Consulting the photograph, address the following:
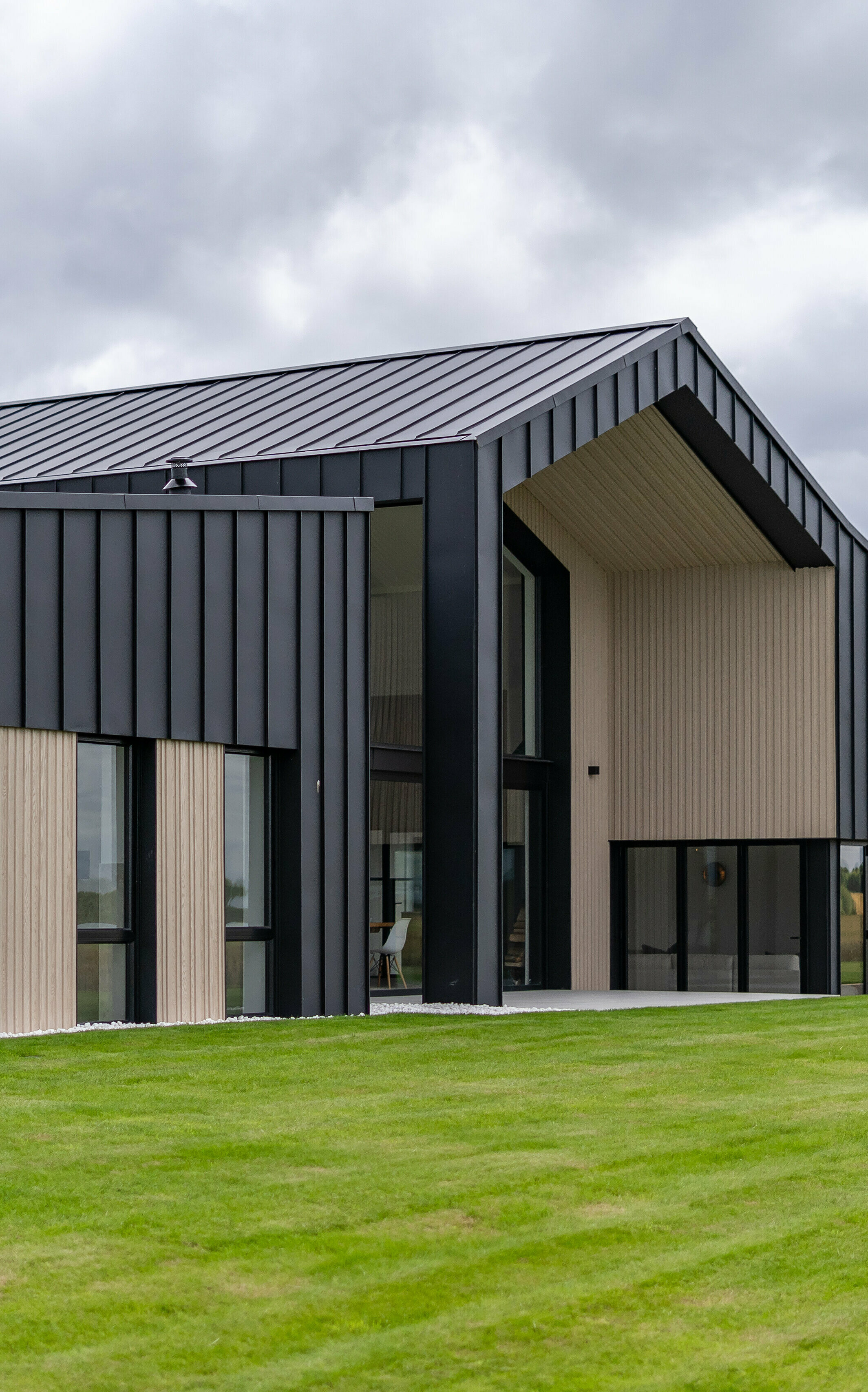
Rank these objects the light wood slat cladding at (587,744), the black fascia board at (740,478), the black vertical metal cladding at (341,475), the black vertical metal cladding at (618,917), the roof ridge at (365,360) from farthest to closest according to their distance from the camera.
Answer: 1. the black vertical metal cladding at (618,917)
2. the light wood slat cladding at (587,744)
3. the black fascia board at (740,478)
4. the roof ridge at (365,360)
5. the black vertical metal cladding at (341,475)

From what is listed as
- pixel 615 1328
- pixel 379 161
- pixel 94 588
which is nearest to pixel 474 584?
pixel 94 588

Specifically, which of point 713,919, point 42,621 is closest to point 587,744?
point 713,919

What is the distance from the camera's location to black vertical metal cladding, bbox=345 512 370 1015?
14.5 m

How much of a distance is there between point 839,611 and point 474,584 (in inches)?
321

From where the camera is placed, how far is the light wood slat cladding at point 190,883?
12961mm

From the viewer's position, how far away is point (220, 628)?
530 inches

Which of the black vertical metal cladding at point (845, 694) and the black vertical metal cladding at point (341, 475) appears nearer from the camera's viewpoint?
the black vertical metal cladding at point (341, 475)

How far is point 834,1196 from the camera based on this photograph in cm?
634

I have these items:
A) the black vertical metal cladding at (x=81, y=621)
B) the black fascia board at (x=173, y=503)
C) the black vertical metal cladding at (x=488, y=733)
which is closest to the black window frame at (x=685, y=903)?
the black vertical metal cladding at (x=488, y=733)

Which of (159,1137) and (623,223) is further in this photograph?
(623,223)

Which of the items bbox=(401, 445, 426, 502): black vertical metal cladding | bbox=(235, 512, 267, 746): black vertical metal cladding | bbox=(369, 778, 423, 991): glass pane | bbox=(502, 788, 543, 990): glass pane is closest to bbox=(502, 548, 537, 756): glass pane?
bbox=(502, 788, 543, 990): glass pane

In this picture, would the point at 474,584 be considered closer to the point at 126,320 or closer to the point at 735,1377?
the point at 735,1377

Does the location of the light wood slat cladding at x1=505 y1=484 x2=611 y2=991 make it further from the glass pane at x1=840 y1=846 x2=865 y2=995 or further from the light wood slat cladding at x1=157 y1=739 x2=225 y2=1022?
the light wood slat cladding at x1=157 y1=739 x2=225 y2=1022

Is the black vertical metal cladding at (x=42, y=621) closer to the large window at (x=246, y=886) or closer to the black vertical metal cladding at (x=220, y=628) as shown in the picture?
the black vertical metal cladding at (x=220, y=628)
